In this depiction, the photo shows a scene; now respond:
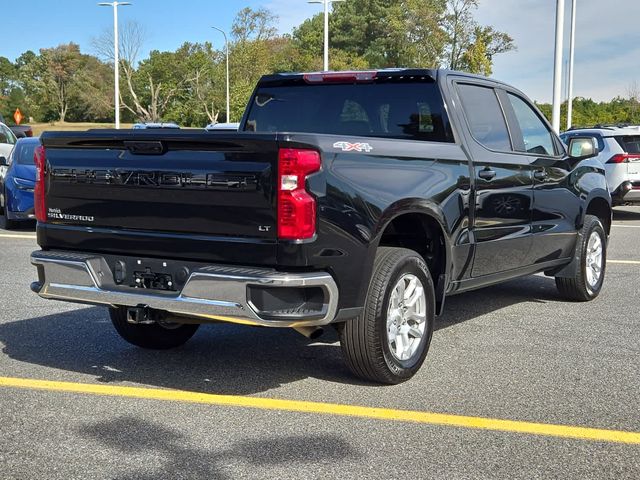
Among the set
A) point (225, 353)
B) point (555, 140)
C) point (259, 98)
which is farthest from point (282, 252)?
point (555, 140)

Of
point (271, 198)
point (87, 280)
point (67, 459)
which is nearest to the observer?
point (67, 459)

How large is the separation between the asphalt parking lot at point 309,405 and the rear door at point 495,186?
66 centimetres

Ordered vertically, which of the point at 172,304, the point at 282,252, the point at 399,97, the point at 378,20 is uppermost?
the point at 378,20

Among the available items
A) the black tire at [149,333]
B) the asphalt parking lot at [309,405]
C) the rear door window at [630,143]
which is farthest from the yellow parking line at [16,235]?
the rear door window at [630,143]

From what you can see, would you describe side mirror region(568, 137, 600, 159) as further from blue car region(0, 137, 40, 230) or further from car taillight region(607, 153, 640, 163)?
blue car region(0, 137, 40, 230)

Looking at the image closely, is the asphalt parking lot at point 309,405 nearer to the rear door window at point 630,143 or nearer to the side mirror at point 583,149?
the side mirror at point 583,149

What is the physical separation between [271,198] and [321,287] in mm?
526

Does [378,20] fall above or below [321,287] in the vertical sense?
above

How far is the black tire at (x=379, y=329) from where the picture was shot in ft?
14.9

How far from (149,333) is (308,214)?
2.04 meters

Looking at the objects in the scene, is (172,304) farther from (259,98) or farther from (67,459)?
(259,98)

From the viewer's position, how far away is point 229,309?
414 centimetres

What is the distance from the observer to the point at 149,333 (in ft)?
18.4

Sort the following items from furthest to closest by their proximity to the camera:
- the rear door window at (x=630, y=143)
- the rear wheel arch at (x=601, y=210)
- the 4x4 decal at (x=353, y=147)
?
the rear door window at (x=630, y=143), the rear wheel arch at (x=601, y=210), the 4x4 decal at (x=353, y=147)
